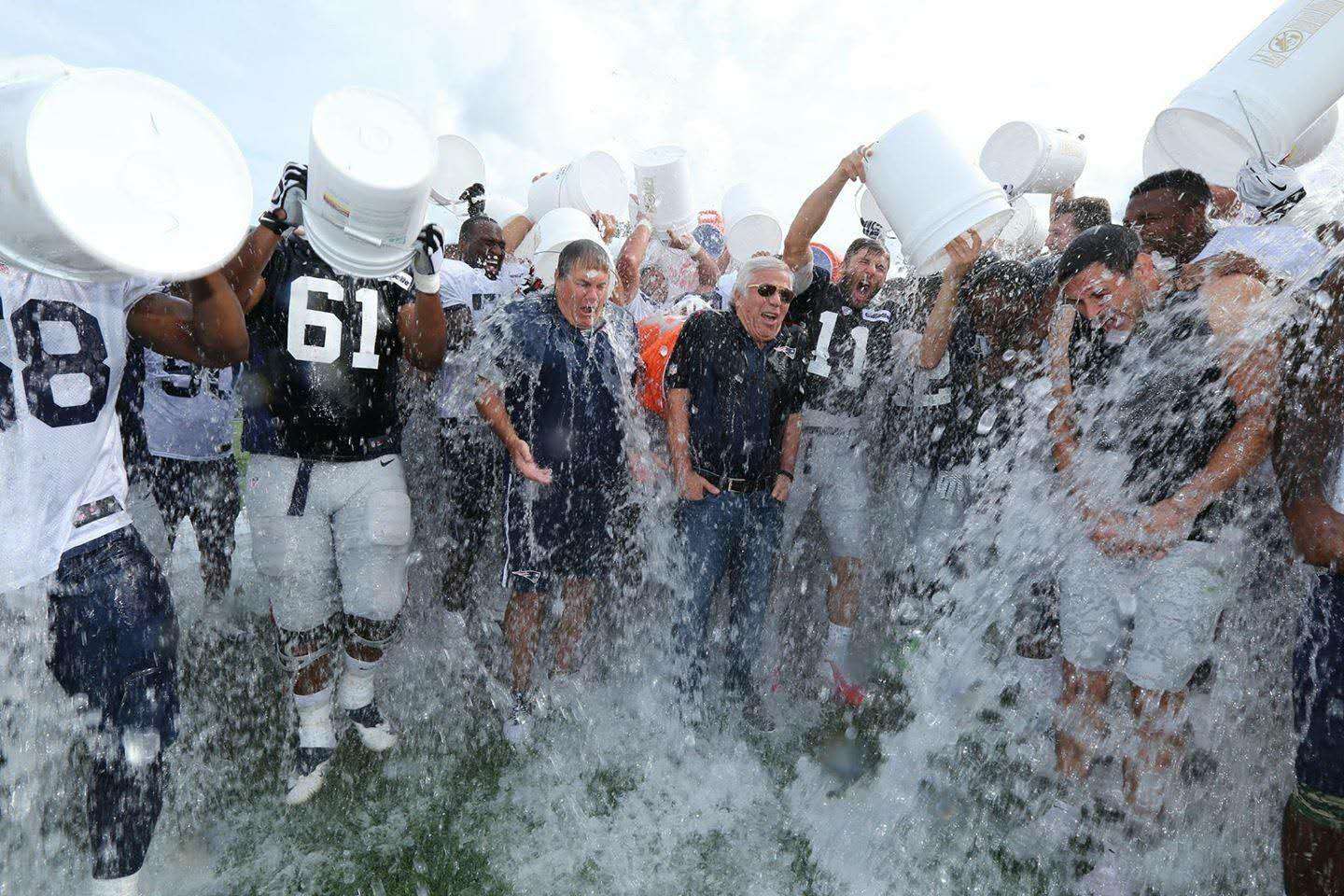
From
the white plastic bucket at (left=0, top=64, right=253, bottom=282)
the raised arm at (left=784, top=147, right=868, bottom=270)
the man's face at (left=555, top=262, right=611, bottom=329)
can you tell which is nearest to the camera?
the white plastic bucket at (left=0, top=64, right=253, bottom=282)

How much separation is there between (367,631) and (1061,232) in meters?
4.23

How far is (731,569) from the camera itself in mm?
3324

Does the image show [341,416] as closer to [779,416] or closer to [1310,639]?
[779,416]

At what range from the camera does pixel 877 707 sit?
11.0 ft

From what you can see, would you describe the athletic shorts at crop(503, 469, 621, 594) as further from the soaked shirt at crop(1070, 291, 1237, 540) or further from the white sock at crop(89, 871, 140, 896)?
the soaked shirt at crop(1070, 291, 1237, 540)

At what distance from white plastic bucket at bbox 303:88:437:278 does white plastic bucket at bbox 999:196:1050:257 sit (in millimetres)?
5102

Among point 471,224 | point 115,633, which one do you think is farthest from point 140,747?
point 471,224

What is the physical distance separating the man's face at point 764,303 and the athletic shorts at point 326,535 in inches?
69.2

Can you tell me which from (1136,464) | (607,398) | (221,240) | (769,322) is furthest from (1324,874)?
(221,240)

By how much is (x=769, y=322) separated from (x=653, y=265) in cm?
223

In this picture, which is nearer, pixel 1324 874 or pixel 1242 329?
pixel 1324 874

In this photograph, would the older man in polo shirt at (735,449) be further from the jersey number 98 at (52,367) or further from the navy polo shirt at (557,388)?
the jersey number 98 at (52,367)

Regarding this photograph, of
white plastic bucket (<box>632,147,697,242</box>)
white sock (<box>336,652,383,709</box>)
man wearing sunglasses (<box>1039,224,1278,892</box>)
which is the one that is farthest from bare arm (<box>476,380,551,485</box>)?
white plastic bucket (<box>632,147,697,242</box>)

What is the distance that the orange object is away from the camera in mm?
3443
